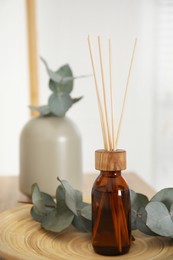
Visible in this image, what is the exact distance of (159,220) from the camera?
2.39ft

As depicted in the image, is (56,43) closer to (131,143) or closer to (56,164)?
(131,143)

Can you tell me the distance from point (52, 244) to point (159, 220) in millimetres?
176

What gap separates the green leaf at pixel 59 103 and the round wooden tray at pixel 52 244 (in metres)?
0.41

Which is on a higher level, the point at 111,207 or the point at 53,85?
the point at 53,85

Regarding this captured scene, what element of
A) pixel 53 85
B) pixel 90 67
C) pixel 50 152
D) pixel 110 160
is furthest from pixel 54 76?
pixel 90 67

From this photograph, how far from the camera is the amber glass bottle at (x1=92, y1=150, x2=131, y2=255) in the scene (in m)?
0.71

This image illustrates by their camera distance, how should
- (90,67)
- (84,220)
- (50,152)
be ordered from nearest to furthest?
(84,220)
(50,152)
(90,67)

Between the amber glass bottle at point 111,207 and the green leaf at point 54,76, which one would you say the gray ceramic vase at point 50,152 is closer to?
the green leaf at point 54,76

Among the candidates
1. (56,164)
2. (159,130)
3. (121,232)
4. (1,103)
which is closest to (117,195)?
(121,232)

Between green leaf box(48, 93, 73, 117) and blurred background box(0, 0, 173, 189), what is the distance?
173cm

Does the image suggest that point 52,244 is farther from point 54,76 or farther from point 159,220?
point 54,76

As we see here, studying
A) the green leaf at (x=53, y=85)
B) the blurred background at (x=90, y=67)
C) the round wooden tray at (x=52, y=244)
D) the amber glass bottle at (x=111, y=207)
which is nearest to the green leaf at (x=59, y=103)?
the green leaf at (x=53, y=85)

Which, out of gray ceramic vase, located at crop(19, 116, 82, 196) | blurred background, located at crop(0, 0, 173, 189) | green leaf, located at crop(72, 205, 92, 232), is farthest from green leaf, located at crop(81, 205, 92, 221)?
blurred background, located at crop(0, 0, 173, 189)

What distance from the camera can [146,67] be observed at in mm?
3131
